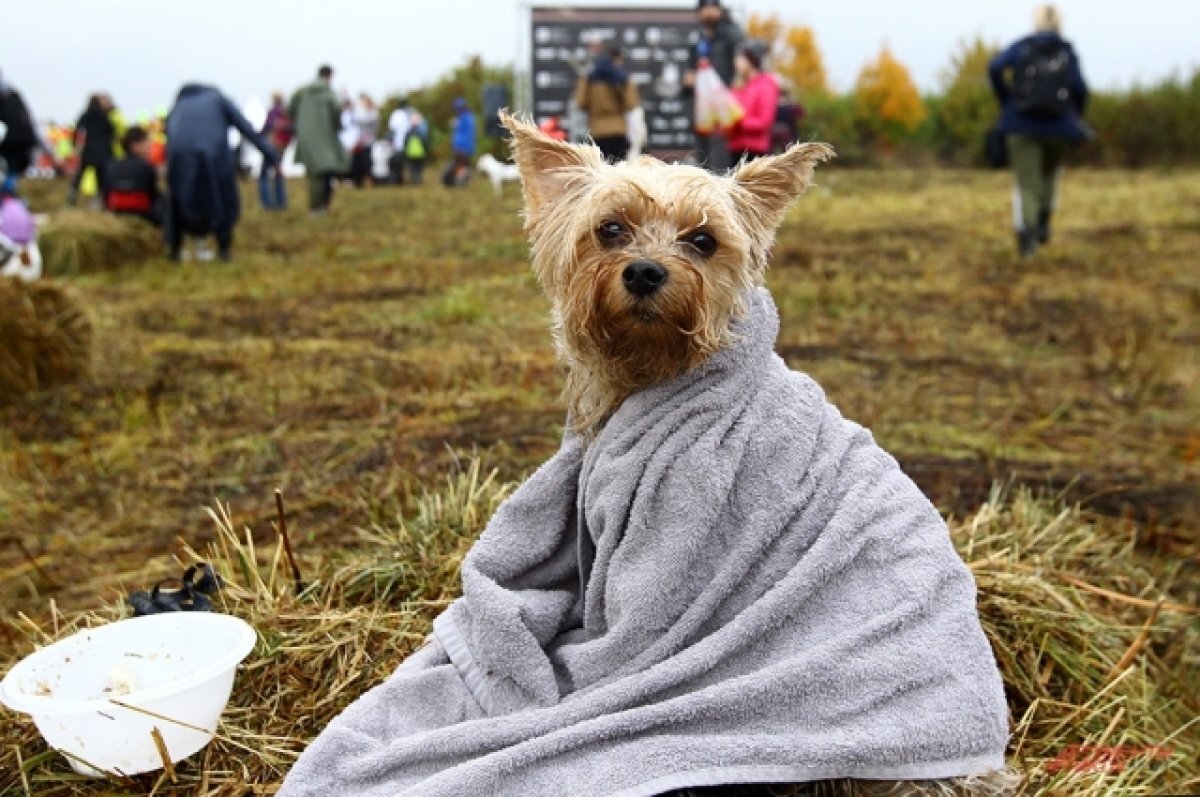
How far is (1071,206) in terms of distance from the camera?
65.2 feet

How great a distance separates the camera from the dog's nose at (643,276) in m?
2.70

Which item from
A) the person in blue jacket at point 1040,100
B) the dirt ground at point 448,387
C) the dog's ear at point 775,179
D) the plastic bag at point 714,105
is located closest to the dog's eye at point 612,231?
the dog's ear at point 775,179

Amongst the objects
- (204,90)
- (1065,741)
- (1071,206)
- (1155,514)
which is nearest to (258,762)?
(1065,741)

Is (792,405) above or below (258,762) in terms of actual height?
above

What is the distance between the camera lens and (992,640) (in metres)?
3.69

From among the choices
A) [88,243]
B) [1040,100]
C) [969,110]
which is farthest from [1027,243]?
[969,110]

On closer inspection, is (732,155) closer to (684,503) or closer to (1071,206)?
(1071,206)

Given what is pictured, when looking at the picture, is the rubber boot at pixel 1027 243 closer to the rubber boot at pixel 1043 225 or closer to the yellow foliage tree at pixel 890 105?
the rubber boot at pixel 1043 225

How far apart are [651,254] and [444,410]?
415cm

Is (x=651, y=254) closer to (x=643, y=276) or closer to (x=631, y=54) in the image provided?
(x=643, y=276)

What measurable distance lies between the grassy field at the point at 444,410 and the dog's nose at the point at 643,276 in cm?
168

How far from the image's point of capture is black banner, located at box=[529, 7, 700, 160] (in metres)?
27.5

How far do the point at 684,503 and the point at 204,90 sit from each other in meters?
12.3

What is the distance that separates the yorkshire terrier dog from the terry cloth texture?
0.30ft
